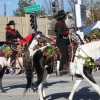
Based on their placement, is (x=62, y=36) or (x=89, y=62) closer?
(x=89, y=62)

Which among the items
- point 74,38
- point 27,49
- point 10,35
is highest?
point 10,35

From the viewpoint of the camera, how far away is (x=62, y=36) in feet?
32.3

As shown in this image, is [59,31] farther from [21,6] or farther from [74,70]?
[21,6]

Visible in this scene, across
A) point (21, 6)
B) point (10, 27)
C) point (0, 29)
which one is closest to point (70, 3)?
point (0, 29)

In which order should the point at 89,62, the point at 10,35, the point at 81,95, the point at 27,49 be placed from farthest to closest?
the point at 10,35, the point at 27,49, the point at 81,95, the point at 89,62

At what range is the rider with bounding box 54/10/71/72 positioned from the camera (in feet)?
31.9

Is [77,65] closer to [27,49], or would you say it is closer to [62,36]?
[62,36]

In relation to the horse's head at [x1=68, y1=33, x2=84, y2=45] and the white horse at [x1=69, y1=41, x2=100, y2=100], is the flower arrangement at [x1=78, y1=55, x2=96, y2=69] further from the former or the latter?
the horse's head at [x1=68, y1=33, x2=84, y2=45]

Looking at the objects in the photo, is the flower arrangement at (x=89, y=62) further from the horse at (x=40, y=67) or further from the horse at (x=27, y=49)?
the horse at (x=27, y=49)

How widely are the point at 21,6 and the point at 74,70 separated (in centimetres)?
7058

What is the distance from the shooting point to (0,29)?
161 ft

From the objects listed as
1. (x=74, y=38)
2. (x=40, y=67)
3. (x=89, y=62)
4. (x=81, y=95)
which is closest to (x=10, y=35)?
(x=40, y=67)

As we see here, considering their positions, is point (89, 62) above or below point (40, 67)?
above

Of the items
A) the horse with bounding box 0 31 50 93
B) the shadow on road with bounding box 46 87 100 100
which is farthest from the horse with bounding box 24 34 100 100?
the horse with bounding box 0 31 50 93
